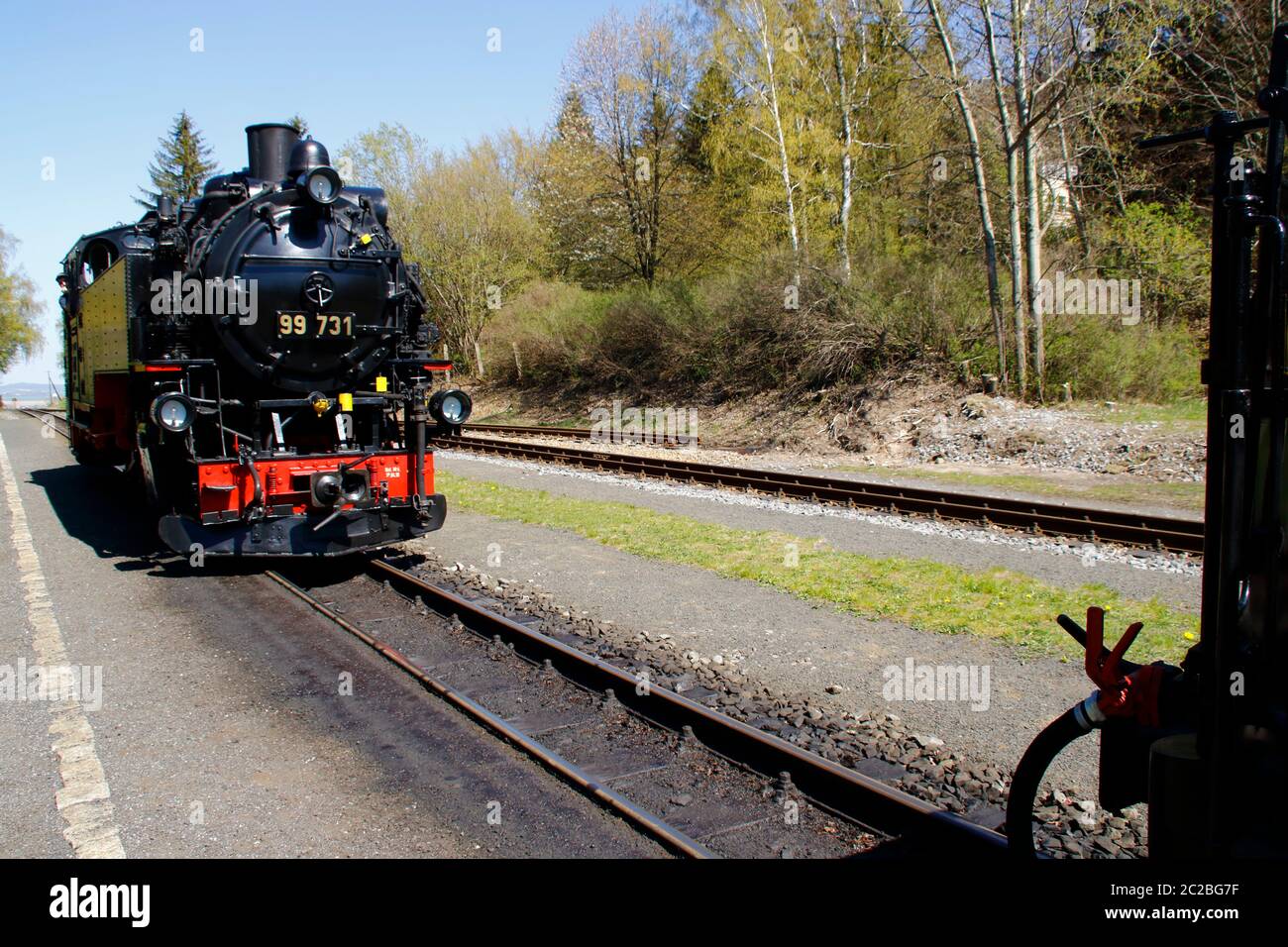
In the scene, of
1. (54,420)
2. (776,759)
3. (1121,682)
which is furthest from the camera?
(54,420)

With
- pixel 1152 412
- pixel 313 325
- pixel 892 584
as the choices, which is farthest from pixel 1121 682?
pixel 1152 412

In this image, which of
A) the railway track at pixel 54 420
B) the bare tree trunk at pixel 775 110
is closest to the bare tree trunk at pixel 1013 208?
the bare tree trunk at pixel 775 110

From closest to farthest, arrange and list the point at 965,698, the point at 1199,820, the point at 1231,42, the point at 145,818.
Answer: the point at 1199,820 → the point at 145,818 → the point at 965,698 → the point at 1231,42

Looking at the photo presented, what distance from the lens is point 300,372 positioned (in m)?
8.98

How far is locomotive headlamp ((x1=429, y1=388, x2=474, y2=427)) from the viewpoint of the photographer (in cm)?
976

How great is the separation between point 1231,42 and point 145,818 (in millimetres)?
25273

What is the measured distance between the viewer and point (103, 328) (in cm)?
1044

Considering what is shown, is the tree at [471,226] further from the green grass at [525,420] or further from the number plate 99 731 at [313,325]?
the number plate 99 731 at [313,325]

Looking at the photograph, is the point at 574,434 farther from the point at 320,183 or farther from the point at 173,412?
the point at 173,412

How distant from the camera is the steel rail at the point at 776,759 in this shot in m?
4.09

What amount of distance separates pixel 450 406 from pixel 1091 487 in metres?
9.53
